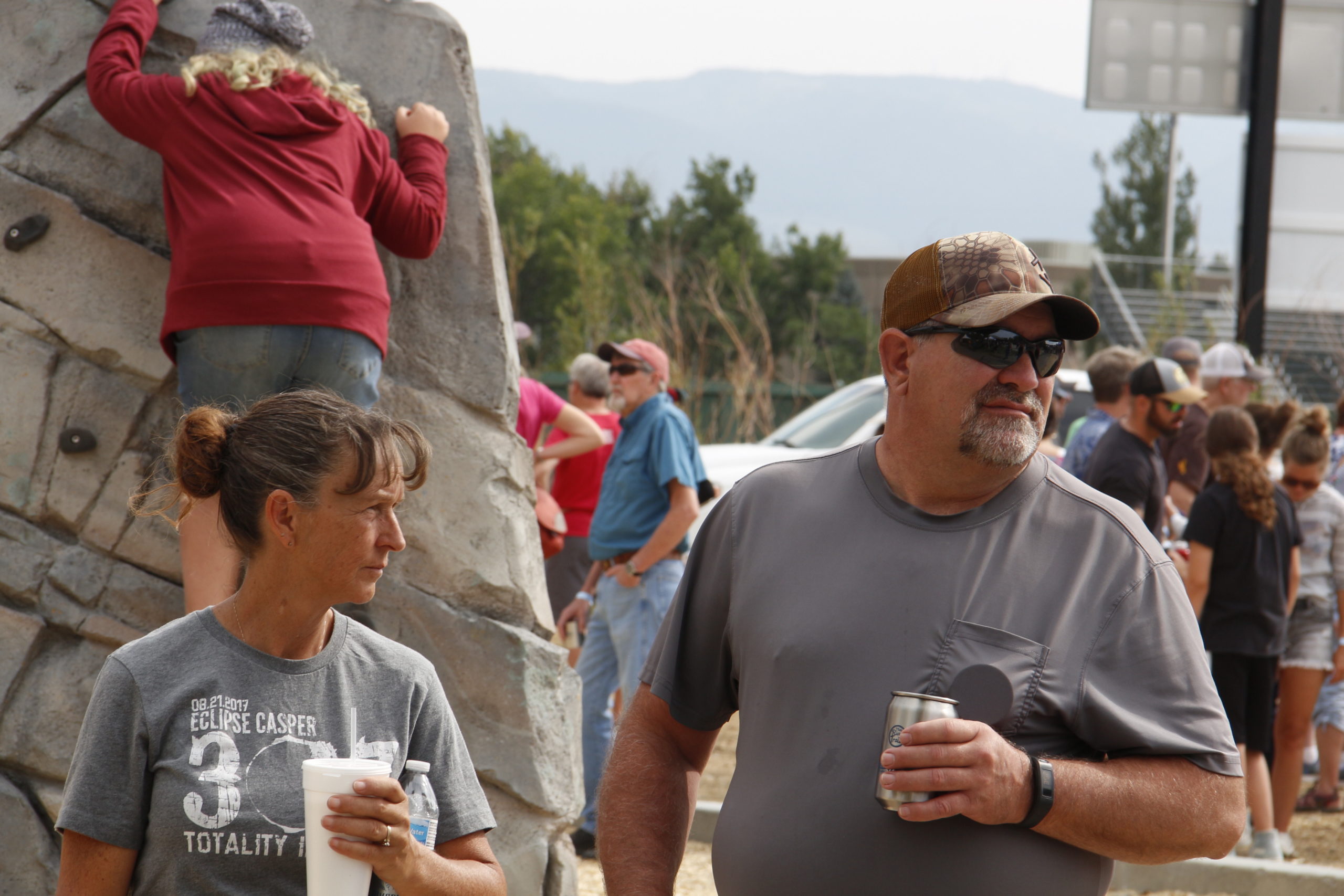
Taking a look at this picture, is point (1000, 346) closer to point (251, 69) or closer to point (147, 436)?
point (251, 69)

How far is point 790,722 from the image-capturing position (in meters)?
2.03

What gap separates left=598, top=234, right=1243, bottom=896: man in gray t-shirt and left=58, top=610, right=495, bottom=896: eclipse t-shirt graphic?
55 cm

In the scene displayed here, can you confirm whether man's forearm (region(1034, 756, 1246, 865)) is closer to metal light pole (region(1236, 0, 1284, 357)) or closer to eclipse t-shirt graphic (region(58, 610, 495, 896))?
eclipse t-shirt graphic (region(58, 610, 495, 896))

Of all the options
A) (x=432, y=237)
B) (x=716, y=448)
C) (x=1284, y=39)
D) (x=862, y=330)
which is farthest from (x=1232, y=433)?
(x=862, y=330)

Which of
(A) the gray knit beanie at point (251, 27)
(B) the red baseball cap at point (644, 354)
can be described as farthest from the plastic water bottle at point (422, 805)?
(B) the red baseball cap at point (644, 354)

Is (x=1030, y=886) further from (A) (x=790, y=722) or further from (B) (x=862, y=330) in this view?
(B) (x=862, y=330)

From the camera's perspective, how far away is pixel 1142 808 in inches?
A: 72.4

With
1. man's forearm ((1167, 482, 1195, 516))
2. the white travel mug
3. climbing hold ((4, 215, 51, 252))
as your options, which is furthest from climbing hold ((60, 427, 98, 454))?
man's forearm ((1167, 482, 1195, 516))

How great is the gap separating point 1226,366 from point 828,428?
136 inches

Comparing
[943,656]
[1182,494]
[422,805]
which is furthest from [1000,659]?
[1182,494]

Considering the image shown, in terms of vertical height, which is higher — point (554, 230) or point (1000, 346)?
point (1000, 346)

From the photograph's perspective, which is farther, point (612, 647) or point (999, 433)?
point (612, 647)

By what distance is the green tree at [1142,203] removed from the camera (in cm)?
4722

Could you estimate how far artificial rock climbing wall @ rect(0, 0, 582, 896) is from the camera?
3.56m
